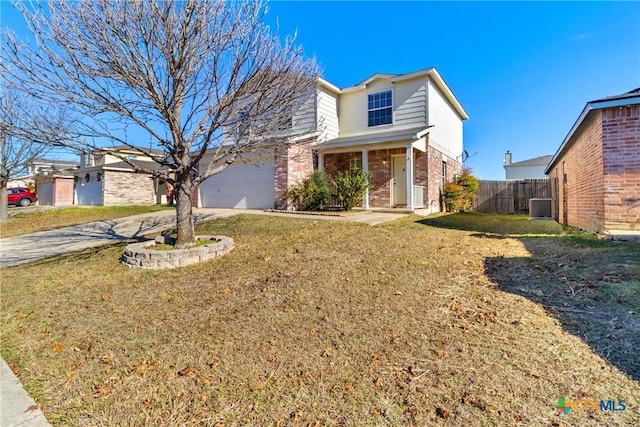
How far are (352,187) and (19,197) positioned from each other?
3072 cm

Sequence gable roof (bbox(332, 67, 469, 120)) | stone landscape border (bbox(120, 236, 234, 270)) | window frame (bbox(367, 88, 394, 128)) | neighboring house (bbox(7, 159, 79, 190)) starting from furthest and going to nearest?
1. neighboring house (bbox(7, 159, 79, 190))
2. window frame (bbox(367, 88, 394, 128))
3. gable roof (bbox(332, 67, 469, 120))
4. stone landscape border (bbox(120, 236, 234, 270))

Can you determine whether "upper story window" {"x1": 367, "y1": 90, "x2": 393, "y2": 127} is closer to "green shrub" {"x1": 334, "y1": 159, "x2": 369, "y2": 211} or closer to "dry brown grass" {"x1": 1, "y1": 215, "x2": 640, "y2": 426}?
"green shrub" {"x1": 334, "y1": 159, "x2": 369, "y2": 211}

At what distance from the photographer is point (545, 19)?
9.01 metres

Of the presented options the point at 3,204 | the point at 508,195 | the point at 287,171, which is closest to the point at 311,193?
the point at 287,171

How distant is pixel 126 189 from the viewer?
2286 cm

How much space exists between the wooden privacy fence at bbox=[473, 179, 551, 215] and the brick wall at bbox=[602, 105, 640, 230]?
12924 mm

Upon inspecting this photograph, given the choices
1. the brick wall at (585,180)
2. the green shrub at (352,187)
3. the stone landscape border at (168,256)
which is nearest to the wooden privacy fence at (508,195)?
the brick wall at (585,180)

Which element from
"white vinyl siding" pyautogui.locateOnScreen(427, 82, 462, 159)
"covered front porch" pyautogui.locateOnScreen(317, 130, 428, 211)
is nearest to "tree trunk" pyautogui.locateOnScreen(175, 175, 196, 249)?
"covered front porch" pyautogui.locateOnScreen(317, 130, 428, 211)

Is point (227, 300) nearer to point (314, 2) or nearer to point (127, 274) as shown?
point (127, 274)

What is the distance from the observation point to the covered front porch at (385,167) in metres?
13.3

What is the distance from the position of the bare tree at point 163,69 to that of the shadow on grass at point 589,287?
213 inches

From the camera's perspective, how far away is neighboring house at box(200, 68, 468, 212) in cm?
1327

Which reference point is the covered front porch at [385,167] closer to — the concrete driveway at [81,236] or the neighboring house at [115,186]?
the concrete driveway at [81,236]

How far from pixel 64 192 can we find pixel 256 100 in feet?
91.7
